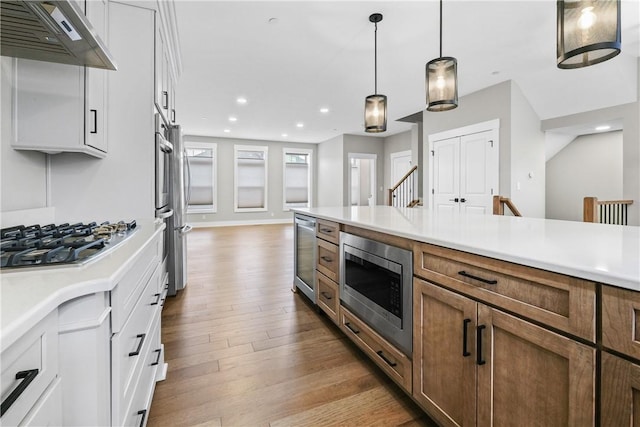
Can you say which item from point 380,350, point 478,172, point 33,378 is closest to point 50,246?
point 33,378

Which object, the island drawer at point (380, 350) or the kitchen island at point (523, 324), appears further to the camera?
the island drawer at point (380, 350)

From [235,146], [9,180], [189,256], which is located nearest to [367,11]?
[9,180]

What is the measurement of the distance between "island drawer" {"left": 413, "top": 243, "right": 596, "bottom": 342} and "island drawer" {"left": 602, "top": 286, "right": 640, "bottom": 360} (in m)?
0.03

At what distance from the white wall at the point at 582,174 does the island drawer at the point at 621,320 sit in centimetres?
698

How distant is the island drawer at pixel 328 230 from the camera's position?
2285 millimetres

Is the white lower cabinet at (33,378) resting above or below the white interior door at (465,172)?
below

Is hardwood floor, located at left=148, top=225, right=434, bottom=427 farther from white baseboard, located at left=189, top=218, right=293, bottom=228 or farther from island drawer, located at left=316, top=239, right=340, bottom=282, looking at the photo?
white baseboard, located at left=189, top=218, right=293, bottom=228

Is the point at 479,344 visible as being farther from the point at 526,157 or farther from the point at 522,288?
the point at 526,157

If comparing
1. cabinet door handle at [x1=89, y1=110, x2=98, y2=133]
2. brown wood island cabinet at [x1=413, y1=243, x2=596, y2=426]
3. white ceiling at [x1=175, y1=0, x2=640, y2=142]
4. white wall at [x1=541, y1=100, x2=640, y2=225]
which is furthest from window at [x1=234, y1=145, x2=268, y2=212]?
brown wood island cabinet at [x1=413, y1=243, x2=596, y2=426]

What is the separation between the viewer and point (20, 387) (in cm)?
58

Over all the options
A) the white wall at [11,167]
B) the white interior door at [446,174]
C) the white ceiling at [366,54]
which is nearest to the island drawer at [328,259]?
the white wall at [11,167]

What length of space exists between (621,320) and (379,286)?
1096mm

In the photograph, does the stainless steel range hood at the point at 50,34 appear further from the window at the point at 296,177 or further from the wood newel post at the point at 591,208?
the window at the point at 296,177

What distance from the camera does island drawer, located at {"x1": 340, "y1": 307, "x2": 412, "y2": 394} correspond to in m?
1.52
